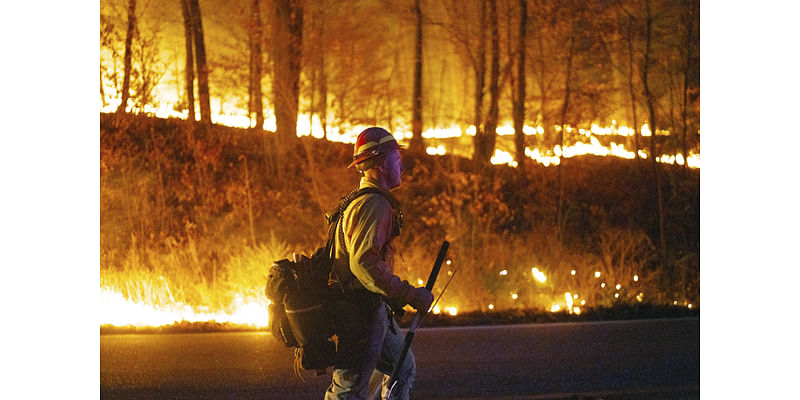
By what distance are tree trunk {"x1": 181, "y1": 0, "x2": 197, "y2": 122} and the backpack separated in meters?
8.30

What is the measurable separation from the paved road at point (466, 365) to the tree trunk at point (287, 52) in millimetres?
5269

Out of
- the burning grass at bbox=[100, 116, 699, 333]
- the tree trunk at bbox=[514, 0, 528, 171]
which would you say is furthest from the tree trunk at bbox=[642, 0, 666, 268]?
the tree trunk at bbox=[514, 0, 528, 171]

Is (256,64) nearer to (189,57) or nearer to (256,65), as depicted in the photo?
(256,65)

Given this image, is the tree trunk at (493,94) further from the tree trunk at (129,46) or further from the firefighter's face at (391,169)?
the firefighter's face at (391,169)

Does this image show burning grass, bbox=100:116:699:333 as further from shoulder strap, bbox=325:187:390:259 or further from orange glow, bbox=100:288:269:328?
shoulder strap, bbox=325:187:390:259

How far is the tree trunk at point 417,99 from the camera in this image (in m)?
12.7

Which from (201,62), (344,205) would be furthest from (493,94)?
(344,205)

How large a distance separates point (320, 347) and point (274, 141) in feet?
28.8

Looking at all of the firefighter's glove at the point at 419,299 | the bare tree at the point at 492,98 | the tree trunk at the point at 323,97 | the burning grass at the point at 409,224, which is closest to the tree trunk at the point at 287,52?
the tree trunk at the point at 323,97

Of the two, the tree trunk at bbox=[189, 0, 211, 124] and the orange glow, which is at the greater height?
the tree trunk at bbox=[189, 0, 211, 124]

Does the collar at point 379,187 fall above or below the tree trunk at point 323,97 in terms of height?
below

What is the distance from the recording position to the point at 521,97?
43.3ft

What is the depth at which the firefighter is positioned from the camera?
4.18 metres

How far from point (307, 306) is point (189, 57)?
8588mm
